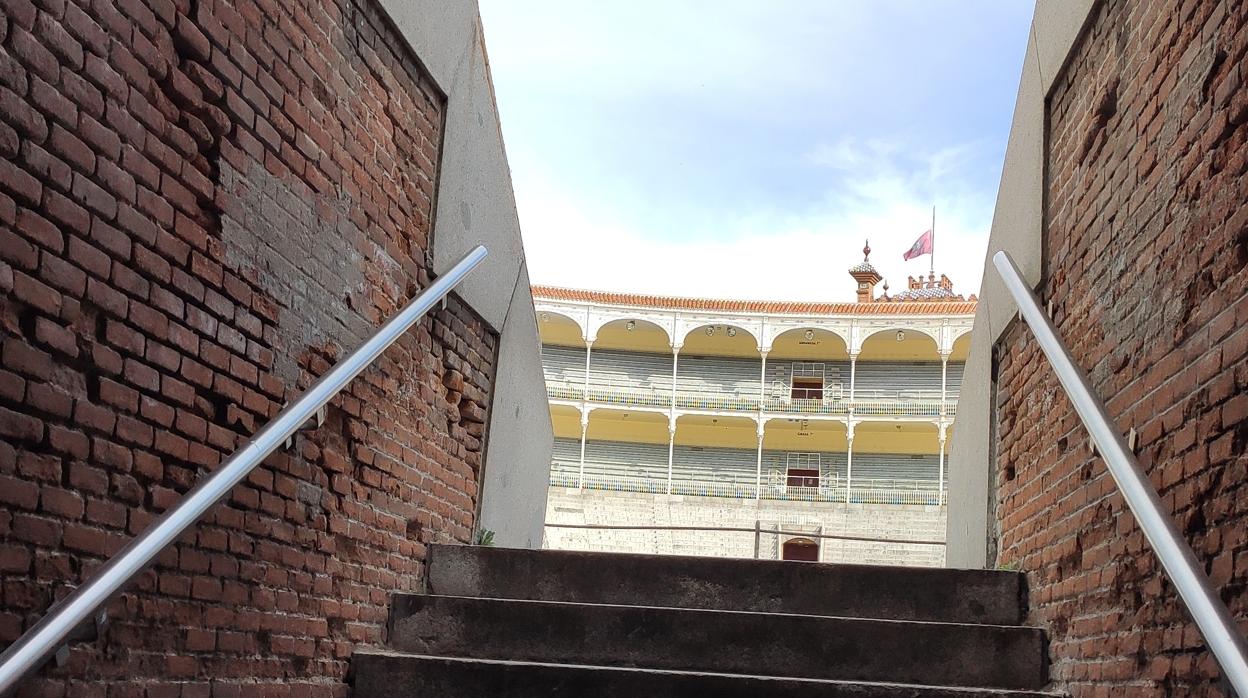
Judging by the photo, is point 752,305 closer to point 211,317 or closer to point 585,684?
point 585,684

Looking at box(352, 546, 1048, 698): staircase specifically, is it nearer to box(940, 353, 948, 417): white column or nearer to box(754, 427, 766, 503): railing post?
box(754, 427, 766, 503): railing post

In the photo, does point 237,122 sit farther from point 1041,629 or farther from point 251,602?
point 1041,629

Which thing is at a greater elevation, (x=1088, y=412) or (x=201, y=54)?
(x=201, y=54)

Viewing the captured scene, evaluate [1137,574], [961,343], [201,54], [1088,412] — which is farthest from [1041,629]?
[961,343]

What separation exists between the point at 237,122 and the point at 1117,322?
2440 millimetres

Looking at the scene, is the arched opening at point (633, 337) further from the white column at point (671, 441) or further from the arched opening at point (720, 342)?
the white column at point (671, 441)

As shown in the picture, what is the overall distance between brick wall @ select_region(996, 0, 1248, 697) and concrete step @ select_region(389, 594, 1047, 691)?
8.9 inches

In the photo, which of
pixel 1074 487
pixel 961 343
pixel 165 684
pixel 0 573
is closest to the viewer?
pixel 0 573

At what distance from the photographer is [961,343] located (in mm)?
36375

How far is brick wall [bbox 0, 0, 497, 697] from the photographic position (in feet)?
8.03

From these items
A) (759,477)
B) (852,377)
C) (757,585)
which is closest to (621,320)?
(759,477)

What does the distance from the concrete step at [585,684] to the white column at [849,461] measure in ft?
107

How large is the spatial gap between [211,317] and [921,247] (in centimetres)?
4185

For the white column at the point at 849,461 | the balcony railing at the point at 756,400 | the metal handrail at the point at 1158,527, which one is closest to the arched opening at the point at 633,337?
the balcony railing at the point at 756,400
